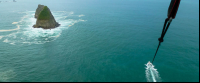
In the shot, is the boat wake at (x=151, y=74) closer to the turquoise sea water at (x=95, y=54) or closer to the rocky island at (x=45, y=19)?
the turquoise sea water at (x=95, y=54)

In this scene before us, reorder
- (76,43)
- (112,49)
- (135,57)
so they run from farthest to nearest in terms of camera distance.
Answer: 1. (76,43)
2. (112,49)
3. (135,57)

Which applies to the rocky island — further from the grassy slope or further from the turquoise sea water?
the turquoise sea water

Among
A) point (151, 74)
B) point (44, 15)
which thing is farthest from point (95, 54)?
point (44, 15)

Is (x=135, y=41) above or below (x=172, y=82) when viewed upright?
above

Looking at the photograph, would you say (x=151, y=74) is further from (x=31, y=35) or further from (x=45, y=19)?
(x=45, y=19)

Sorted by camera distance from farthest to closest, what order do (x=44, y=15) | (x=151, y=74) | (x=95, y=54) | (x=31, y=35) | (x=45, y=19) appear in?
(x=45, y=19) < (x=44, y=15) < (x=31, y=35) < (x=95, y=54) < (x=151, y=74)

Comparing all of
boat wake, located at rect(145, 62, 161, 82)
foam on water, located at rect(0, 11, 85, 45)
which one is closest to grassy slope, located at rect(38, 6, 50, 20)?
foam on water, located at rect(0, 11, 85, 45)

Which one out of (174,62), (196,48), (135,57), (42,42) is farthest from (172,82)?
(42,42)

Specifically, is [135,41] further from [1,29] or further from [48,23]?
[1,29]

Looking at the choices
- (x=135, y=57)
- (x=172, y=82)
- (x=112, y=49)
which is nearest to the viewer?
(x=172, y=82)
